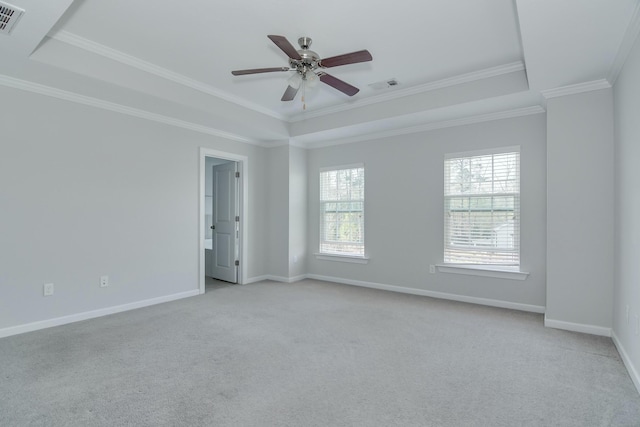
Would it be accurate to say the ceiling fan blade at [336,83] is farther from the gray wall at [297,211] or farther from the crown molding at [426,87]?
the gray wall at [297,211]

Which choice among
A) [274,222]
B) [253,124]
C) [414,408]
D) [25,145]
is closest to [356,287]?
[274,222]

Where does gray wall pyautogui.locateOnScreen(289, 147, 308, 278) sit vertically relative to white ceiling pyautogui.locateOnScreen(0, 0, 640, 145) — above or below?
below

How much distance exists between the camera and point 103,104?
3.90 m

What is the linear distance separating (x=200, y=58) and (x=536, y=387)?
404 centimetres

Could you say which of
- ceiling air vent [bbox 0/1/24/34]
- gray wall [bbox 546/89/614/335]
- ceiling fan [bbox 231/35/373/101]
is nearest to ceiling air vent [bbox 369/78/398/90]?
ceiling fan [bbox 231/35/373/101]

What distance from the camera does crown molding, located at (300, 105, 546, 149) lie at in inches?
161

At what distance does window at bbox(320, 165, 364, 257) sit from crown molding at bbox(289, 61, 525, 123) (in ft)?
3.53

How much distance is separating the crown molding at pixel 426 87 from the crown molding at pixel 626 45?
765 mm

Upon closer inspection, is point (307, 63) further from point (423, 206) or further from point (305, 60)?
point (423, 206)

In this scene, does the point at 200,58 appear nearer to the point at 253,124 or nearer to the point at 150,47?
the point at 150,47

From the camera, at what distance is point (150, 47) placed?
3.21m

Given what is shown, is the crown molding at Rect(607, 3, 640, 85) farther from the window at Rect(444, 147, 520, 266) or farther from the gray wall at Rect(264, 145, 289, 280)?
the gray wall at Rect(264, 145, 289, 280)

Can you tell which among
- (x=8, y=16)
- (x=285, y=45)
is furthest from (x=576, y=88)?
(x=8, y=16)

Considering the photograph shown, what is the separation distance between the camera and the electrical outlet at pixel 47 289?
346 cm
